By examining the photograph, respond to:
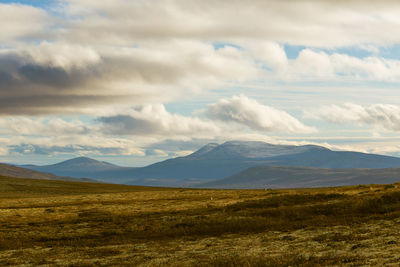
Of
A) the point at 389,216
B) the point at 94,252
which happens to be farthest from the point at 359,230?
the point at 94,252

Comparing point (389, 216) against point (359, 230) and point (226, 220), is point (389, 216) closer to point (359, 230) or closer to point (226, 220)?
point (359, 230)

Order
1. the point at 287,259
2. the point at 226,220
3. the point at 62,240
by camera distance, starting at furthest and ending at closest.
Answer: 1. the point at 226,220
2. the point at 62,240
3. the point at 287,259

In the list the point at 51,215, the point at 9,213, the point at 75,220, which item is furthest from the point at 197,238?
the point at 9,213

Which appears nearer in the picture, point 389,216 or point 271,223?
point 389,216

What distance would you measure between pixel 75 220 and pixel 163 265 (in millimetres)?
43207

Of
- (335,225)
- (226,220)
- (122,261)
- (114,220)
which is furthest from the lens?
(114,220)

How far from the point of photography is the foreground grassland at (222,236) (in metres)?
33.1

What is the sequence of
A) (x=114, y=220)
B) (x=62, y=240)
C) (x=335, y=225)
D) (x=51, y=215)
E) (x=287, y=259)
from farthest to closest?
(x=51, y=215) < (x=114, y=220) < (x=62, y=240) < (x=335, y=225) < (x=287, y=259)

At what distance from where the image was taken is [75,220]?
2817 inches

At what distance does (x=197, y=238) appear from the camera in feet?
160

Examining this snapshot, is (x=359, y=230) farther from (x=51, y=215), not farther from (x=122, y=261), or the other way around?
(x=51, y=215)

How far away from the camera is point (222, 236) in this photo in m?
48.4

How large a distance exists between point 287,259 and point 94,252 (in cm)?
1987

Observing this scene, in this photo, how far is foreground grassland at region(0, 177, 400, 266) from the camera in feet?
109
